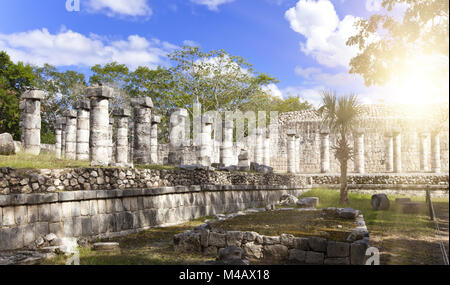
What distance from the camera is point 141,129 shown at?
17688mm

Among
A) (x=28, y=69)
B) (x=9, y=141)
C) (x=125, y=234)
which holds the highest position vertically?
(x=28, y=69)

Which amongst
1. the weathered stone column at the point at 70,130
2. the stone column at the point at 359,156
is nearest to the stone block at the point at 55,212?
the weathered stone column at the point at 70,130

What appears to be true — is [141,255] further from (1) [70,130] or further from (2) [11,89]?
(2) [11,89]

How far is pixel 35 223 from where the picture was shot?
26.9 ft

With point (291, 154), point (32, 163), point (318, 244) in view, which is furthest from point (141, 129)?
point (291, 154)

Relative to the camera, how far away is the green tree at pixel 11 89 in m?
28.5

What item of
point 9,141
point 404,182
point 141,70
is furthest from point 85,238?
point 141,70

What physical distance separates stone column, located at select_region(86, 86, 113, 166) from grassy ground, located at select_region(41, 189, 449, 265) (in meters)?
5.78

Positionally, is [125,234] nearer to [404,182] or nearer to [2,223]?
[2,223]

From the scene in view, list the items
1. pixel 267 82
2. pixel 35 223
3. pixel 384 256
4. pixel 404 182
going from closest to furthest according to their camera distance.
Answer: pixel 384 256 → pixel 35 223 → pixel 404 182 → pixel 267 82

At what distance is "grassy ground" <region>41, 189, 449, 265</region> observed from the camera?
17.5 feet

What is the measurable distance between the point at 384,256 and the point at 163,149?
2679 cm

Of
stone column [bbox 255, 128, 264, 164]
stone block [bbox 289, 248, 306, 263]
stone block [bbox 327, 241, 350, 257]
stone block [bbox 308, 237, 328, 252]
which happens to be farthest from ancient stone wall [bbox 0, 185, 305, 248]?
stone column [bbox 255, 128, 264, 164]

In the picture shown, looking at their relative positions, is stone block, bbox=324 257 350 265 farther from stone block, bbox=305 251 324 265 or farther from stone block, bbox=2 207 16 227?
stone block, bbox=2 207 16 227
